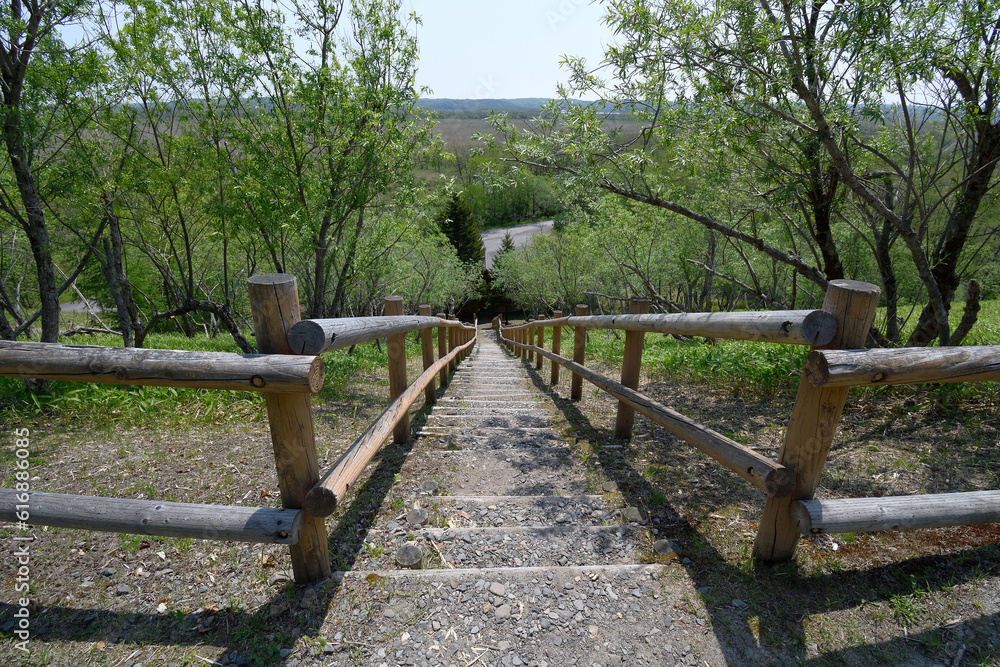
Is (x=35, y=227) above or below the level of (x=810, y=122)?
below

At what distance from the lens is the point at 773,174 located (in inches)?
168

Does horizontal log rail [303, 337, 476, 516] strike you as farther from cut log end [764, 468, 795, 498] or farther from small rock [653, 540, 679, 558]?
cut log end [764, 468, 795, 498]

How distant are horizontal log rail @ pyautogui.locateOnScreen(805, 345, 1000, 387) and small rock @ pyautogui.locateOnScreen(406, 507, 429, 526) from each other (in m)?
2.09

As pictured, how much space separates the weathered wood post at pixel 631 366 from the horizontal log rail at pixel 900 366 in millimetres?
1754

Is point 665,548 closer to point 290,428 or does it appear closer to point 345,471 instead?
point 345,471

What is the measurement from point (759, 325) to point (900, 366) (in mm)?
507

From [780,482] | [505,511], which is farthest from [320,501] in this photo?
[780,482]

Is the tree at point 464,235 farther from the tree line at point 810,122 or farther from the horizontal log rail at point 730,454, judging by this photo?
the horizontal log rail at point 730,454

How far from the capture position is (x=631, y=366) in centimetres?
356

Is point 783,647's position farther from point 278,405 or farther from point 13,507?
point 13,507

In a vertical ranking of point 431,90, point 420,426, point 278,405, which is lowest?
point 420,426

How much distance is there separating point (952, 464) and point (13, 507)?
540 centimetres

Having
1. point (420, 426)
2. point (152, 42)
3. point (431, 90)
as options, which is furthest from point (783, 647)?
point (152, 42)

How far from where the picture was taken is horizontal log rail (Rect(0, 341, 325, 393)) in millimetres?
1679
